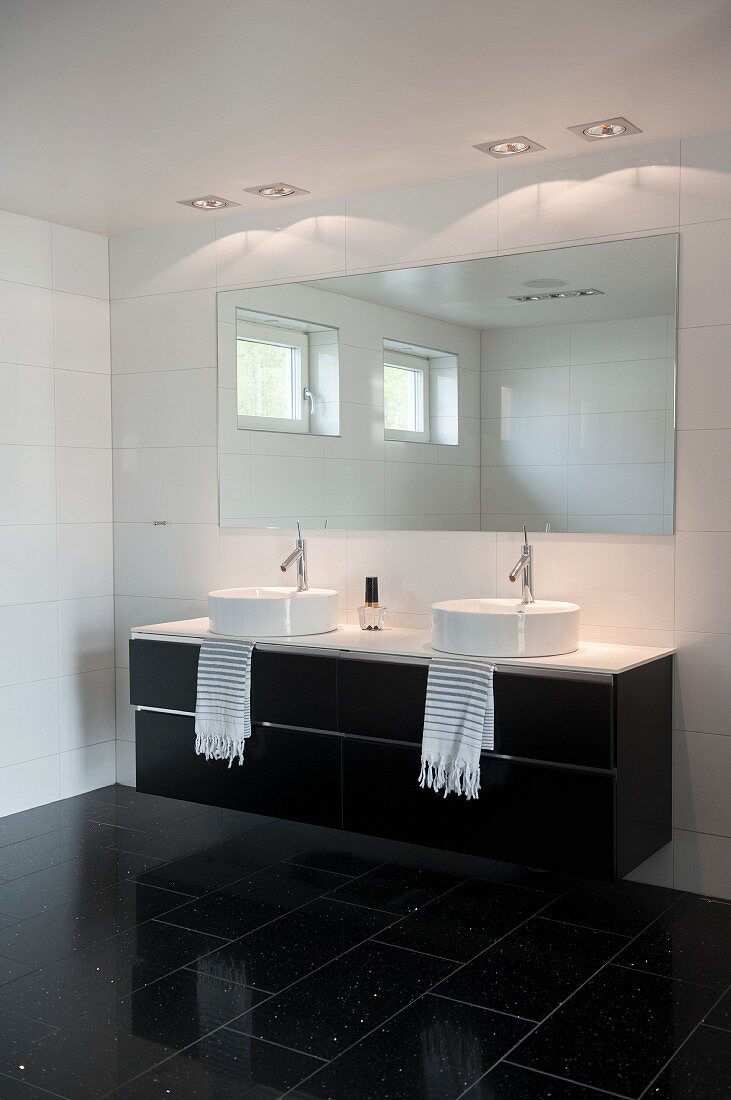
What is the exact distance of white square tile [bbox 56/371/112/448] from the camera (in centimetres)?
428

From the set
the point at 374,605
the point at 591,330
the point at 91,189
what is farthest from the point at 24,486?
the point at 591,330

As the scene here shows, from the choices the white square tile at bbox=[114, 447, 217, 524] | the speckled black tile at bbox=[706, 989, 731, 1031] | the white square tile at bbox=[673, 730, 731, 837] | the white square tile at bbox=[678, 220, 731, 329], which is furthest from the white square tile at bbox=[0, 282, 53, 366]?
the speckled black tile at bbox=[706, 989, 731, 1031]

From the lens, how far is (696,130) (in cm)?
305

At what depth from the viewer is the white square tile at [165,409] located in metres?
4.18

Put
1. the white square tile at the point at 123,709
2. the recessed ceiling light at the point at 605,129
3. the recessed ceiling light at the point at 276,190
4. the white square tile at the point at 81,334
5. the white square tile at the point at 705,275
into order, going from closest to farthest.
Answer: the recessed ceiling light at the point at 605,129 < the white square tile at the point at 705,275 < the recessed ceiling light at the point at 276,190 < the white square tile at the point at 81,334 < the white square tile at the point at 123,709

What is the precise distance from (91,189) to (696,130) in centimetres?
201

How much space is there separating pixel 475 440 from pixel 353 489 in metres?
0.52

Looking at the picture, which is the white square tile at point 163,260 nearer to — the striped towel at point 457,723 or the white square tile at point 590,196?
the white square tile at point 590,196

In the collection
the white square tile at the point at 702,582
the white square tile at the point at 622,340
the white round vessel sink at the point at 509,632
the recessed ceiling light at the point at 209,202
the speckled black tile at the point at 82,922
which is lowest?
the speckled black tile at the point at 82,922

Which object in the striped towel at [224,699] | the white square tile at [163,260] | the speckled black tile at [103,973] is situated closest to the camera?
the speckled black tile at [103,973]

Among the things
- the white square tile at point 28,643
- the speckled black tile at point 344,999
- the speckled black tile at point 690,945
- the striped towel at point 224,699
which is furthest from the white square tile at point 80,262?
the speckled black tile at point 690,945

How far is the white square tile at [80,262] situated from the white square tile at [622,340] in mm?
2107

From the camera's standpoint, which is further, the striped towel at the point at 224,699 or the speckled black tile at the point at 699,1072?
the striped towel at the point at 224,699

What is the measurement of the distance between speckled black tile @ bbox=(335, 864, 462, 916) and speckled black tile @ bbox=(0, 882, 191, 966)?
56 cm
